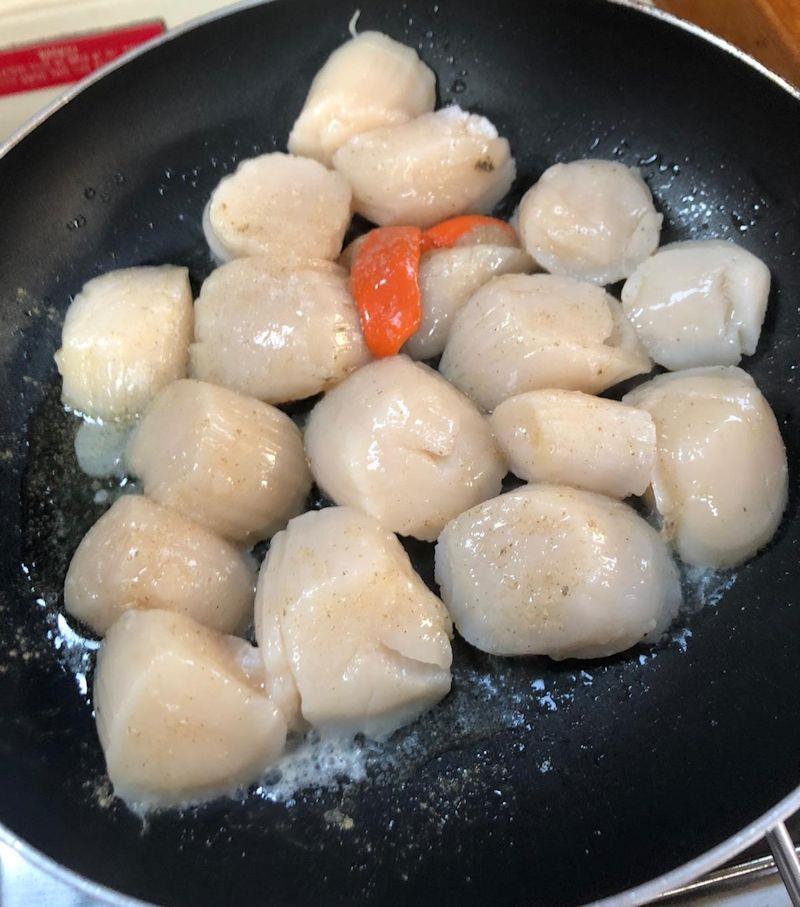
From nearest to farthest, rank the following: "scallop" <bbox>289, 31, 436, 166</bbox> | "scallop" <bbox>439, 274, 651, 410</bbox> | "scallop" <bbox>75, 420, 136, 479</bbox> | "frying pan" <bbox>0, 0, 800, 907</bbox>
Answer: "frying pan" <bbox>0, 0, 800, 907</bbox> < "scallop" <bbox>439, 274, 651, 410</bbox> < "scallop" <bbox>75, 420, 136, 479</bbox> < "scallop" <bbox>289, 31, 436, 166</bbox>

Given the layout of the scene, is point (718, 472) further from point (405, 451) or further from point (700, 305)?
point (405, 451)

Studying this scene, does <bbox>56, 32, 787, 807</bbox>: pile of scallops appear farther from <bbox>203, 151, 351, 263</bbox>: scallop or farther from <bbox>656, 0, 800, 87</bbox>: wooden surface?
<bbox>656, 0, 800, 87</bbox>: wooden surface

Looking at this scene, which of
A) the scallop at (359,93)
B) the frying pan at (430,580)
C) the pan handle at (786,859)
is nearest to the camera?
the pan handle at (786,859)

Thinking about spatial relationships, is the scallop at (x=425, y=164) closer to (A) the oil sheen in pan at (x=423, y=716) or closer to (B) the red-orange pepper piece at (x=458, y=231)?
(B) the red-orange pepper piece at (x=458, y=231)

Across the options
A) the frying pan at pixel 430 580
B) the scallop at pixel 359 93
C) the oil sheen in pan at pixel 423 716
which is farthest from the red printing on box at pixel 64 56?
the oil sheen in pan at pixel 423 716

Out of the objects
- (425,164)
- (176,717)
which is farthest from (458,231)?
(176,717)

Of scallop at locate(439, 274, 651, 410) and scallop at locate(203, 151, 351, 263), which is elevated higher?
scallop at locate(203, 151, 351, 263)

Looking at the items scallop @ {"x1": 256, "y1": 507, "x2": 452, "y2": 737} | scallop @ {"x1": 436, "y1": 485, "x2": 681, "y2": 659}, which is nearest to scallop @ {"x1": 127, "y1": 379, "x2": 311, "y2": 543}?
scallop @ {"x1": 256, "y1": 507, "x2": 452, "y2": 737}
